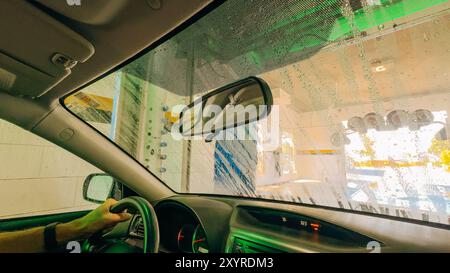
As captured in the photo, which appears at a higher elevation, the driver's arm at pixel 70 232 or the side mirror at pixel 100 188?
the side mirror at pixel 100 188

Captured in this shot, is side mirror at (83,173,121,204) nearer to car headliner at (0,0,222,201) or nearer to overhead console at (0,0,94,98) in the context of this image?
car headliner at (0,0,222,201)

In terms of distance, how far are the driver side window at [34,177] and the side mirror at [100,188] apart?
505mm

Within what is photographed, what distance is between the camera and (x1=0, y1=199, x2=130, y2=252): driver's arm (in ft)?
3.43

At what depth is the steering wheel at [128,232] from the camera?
86 cm

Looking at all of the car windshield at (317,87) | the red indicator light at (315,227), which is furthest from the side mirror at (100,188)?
the red indicator light at (315,227)

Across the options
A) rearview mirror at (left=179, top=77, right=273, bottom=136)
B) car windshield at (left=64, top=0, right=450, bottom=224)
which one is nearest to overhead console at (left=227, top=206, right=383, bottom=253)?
car windshield at (left=64, top=0, right=450, bottom=224)

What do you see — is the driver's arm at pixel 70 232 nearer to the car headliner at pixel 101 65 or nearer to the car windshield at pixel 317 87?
→ the car headliner at pixel 101 65

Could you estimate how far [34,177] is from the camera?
1734mm

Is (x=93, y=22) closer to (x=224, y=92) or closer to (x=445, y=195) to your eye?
(x=224, y=92)

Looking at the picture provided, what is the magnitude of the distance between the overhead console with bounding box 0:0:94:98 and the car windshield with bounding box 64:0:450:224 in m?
0.28

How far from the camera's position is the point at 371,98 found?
14.0ft

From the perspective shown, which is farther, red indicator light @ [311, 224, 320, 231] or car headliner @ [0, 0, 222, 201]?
red indicator light @ [311, 224, 320, 231]

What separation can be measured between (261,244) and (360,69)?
3687 mm
